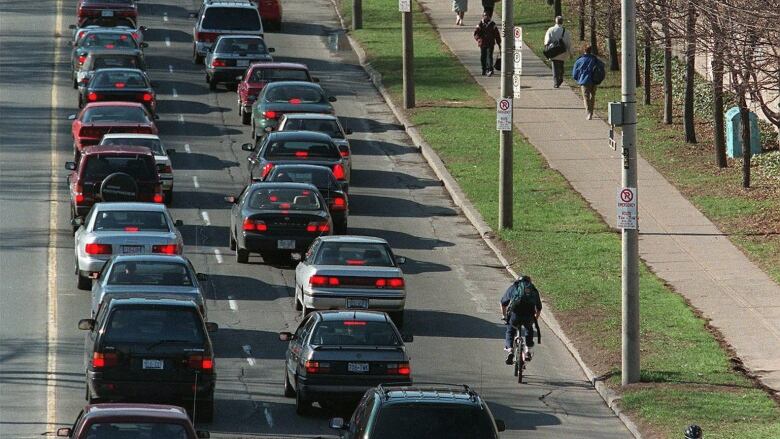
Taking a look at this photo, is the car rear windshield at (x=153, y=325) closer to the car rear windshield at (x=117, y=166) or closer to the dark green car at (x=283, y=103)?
the car rear windshield at (x=117, y=166)

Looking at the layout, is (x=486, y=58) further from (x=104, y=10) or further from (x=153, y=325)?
(x=153, y=325)

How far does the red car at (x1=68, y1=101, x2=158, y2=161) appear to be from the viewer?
40.0m

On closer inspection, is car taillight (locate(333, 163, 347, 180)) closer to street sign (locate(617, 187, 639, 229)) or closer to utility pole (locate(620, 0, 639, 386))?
utility pole (locate(620, 0, 639, 386))

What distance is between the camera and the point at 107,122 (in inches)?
1592

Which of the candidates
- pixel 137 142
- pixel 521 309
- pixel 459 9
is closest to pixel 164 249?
A: pixel 521 309

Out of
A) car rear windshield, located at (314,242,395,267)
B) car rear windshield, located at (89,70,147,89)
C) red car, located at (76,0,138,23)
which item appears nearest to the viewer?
car rear windshield, located at (314,242,395,267)

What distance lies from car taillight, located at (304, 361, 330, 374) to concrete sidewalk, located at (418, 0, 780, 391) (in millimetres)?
6346

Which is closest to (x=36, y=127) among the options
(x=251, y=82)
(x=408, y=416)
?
(x=251, y=82)

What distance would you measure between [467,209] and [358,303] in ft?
34.1

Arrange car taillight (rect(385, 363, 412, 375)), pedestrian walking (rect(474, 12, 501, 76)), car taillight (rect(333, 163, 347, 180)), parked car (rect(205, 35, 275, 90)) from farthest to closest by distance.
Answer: pedestrian walking (rect(474, 12, 501, 76)) → parked car (rect(205, 35, 275, 90)) → car taillight (rect(333, 163, 347, 180)) → car taillight (rect(385, 363, 412, 375))

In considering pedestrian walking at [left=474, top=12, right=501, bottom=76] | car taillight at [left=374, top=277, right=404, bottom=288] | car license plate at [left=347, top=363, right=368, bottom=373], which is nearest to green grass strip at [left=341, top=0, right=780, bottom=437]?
pedestrian walking at [left=474, top=12, right=501, bottom=76]

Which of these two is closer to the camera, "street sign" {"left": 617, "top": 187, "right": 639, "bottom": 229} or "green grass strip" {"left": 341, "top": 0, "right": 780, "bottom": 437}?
"green grass strip" {"left": 341, "top": 0, "right": 780, "bottom": 437}

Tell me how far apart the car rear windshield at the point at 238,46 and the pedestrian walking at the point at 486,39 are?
6116 millimetres

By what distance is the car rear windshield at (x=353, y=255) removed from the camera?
28531mm
